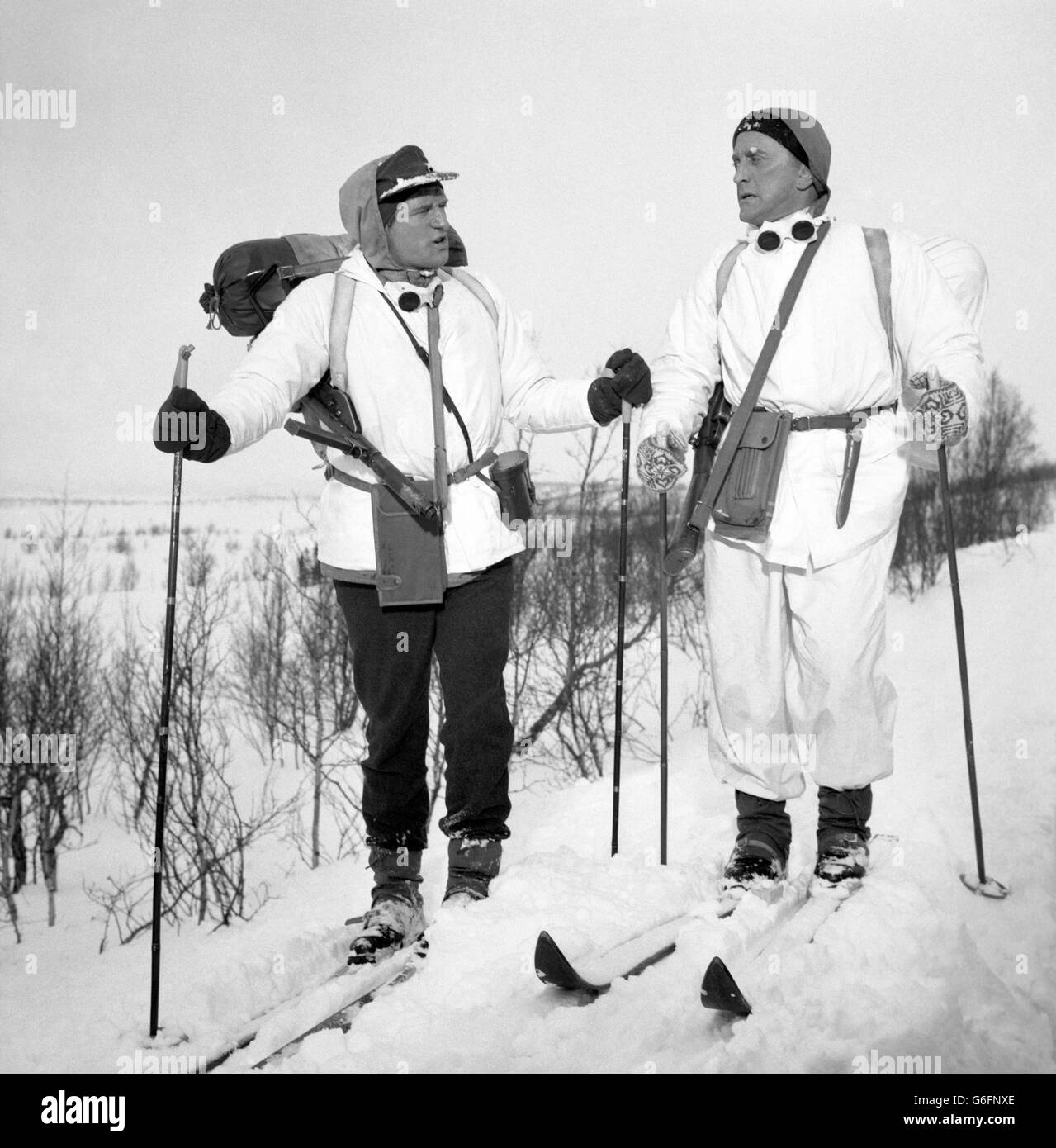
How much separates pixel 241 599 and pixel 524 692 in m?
8.34

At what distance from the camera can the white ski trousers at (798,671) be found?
2.80 metres

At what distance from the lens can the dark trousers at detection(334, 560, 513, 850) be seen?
8.99 feet

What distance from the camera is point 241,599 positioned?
66.6ft

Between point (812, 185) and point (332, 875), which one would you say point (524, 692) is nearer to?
point (332, 875)

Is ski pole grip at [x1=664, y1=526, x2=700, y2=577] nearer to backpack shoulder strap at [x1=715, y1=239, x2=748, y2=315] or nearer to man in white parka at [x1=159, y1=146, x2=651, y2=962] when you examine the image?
man in white parka at [x1=159, y1=146, x2=651, y2=962]

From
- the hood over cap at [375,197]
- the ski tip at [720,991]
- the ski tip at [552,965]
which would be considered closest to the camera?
the ski tip at [720,991]

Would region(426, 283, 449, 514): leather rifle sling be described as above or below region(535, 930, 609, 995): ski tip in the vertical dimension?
above

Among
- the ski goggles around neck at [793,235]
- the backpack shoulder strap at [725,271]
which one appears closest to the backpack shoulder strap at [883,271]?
the ski goggles around neck at [793,235]

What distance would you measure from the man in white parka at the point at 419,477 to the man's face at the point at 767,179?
1.80 ft

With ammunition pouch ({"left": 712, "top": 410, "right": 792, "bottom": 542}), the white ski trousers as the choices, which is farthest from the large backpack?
the white ski trousers

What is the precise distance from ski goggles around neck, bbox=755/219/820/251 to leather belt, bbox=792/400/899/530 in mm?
457

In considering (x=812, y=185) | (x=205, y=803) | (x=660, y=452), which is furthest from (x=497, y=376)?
(x=205, y=803)

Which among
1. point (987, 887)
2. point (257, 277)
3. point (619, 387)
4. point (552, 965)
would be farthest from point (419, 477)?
point (987, 887)

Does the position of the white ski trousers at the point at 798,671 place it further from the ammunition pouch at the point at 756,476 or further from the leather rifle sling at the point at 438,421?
the leather rifle sling at the point at 438,421
